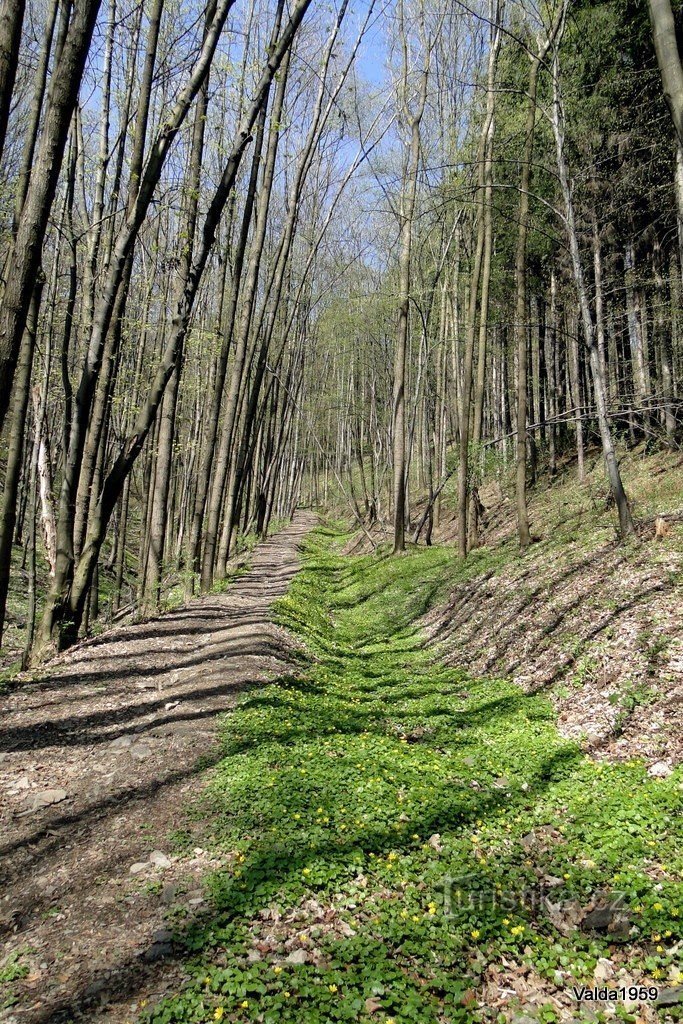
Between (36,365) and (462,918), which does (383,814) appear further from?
(36,365)

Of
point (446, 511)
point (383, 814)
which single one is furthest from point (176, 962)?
point (446, 511)

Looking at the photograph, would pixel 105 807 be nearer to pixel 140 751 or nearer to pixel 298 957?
pixel 140 751

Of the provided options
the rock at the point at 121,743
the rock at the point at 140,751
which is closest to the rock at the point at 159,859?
the rock at the point at 140,751

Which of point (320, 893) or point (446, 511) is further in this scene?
point (446, 511)

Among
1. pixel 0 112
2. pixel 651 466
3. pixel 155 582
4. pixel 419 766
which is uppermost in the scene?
pixel 0 112

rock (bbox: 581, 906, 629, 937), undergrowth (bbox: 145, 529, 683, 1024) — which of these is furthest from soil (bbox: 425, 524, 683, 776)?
rock (bbox: 581, 906, 629, 937)

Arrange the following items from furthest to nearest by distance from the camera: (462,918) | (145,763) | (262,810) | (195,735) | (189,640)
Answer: (189,640), (195,735), (145,763), (262,810), (462,918)

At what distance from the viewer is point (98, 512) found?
32.8 ft

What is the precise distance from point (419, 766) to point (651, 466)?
16595mm

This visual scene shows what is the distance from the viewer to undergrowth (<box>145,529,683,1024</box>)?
11.6 feet

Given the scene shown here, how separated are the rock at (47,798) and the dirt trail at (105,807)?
0.02m

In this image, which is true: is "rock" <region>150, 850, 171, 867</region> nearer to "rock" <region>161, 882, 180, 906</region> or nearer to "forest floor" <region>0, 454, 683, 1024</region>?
"forest floor" <region>0, 454, 683, 1024</region>

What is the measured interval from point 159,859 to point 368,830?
1664 millimetres

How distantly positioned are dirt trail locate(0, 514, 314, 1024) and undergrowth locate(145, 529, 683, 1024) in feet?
1.07
